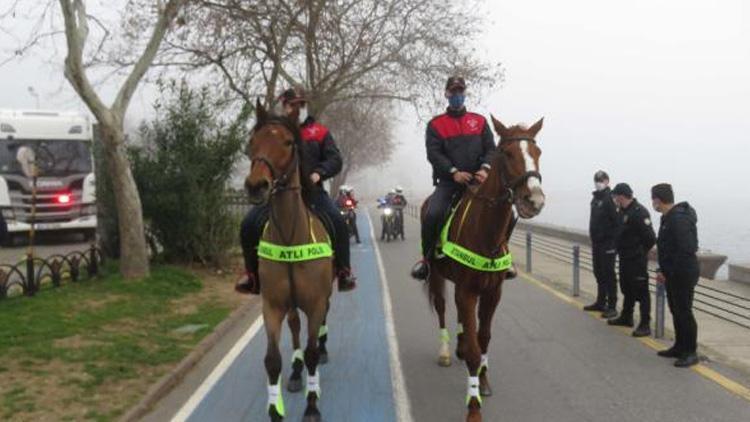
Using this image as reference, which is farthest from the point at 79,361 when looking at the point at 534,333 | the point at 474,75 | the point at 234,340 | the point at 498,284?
the point at 474,75

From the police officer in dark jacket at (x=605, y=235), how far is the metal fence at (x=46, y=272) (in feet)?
30.2

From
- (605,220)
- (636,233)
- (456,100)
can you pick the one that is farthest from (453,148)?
(605,220)

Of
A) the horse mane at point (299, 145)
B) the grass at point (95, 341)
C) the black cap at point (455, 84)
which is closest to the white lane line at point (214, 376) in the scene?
the grass at point (95, 341)

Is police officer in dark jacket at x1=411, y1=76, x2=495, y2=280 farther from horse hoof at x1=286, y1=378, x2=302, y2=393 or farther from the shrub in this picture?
the shrub

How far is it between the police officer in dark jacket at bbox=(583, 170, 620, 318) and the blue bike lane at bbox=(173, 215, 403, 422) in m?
3.67

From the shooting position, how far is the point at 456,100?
7047mm

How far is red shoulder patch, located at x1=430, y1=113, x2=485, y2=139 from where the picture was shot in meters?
7.06

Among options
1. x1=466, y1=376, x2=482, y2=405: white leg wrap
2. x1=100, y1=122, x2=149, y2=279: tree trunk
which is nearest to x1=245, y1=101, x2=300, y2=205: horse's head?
x1=466, y1=376, x2=482, y2=405: white leg wrap

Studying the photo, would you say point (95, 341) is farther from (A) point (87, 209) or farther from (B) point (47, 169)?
(A) point (87, 209)

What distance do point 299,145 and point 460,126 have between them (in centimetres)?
223

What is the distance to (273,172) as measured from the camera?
5070 millimetres

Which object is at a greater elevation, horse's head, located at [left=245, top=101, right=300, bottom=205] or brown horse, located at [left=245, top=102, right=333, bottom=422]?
horse's head, located at [left=245, top=101, right=300, bottom=205]

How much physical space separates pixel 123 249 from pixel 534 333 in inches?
310

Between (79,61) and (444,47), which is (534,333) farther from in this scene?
(444,47)
